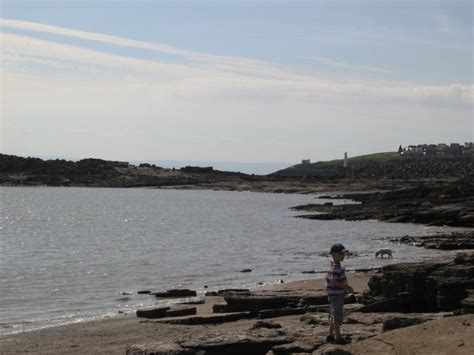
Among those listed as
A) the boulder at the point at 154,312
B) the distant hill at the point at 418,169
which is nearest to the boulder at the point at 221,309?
the boulder at the point at 154,312

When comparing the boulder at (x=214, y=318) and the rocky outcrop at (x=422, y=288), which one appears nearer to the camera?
the rocky outcrop at (x=422, y=288)

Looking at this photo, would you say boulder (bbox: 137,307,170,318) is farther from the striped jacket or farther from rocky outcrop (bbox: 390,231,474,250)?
rocky outcrop (bbox: 390,231,474,250)

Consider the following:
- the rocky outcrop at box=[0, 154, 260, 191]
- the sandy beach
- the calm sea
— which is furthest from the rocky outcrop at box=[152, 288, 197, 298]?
the rocky outcrop at box=[0, 154, 260, 191]

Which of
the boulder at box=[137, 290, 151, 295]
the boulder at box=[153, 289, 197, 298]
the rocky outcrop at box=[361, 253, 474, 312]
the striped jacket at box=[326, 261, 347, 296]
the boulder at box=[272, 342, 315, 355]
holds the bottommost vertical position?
the boulder at box=[137, 290, 151, 295]

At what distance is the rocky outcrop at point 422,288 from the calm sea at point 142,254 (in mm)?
9553

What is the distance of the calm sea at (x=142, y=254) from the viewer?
87.1 feet

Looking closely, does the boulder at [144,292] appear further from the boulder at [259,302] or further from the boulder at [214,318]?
the boulder at [214,318]

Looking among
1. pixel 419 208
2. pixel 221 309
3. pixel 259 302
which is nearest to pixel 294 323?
pixel 259 302

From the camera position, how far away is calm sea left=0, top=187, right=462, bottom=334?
87.1 ft

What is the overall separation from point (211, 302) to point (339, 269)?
10860 millimetres

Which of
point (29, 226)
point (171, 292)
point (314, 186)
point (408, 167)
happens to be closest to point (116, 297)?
point (171, 292)

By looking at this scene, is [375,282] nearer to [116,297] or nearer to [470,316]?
[470,316]

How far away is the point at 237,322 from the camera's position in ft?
59.2

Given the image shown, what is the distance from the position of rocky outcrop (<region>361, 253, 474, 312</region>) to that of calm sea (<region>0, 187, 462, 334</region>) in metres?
9.55
